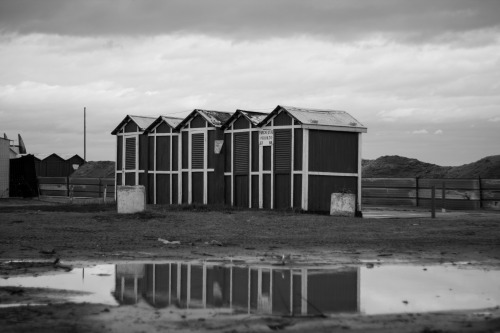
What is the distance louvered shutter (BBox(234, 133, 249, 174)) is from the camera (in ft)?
89.6

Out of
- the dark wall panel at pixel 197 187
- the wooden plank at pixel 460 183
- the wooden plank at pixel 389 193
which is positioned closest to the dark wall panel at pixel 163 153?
the dark wall panel at pixel 197 187

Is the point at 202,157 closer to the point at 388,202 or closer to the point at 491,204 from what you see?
the point at 388,202

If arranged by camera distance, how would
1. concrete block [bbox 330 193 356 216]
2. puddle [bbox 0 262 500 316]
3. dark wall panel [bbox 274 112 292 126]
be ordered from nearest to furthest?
puddle [bbox 0 262 500 316], concrete block [bbox 330 193 356 216], dark wall panel [bbox 274 112 292 126]

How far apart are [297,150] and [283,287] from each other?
16.5m

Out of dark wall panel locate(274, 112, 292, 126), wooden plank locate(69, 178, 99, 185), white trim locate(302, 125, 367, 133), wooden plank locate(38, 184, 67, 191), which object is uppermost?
dark wall panel locate(274, 112, 292, 126)


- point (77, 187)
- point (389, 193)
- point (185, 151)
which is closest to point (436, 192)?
point (389, 193)

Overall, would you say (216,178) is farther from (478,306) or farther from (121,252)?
(478,306)

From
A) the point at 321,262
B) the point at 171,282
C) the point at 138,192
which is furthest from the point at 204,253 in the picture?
the point at 138,192

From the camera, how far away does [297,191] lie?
25.2 m

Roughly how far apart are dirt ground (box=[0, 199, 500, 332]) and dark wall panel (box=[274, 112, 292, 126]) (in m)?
3.46

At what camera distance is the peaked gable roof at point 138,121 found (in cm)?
3309

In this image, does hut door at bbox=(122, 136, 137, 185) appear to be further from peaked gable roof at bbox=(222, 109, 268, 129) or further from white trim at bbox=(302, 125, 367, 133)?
white trim at bbox=(302, 125, 367, 133)

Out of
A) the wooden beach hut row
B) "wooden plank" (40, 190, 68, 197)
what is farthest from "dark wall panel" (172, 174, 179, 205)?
"wooden plank" (40, 190, 68, 197)

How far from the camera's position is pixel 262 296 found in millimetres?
8234
